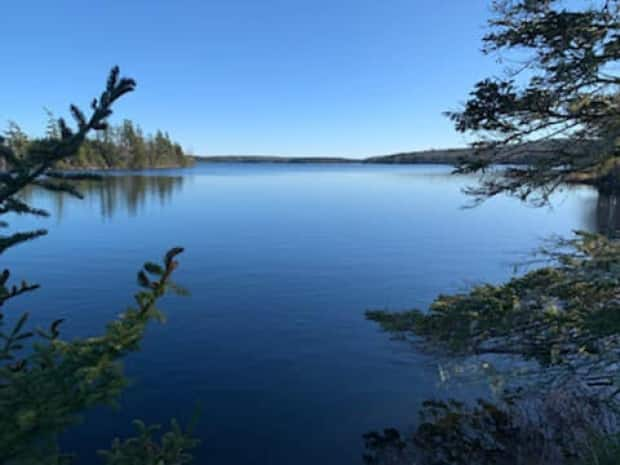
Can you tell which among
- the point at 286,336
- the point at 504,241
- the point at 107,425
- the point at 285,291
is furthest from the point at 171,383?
the point at 504,241

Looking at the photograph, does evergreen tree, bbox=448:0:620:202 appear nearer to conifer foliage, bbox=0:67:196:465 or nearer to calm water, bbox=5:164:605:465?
calm water, bbox=5:164:605:465

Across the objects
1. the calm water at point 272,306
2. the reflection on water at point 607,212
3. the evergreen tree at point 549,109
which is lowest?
the calm water at point 272,306

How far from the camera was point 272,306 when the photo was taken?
534 inches

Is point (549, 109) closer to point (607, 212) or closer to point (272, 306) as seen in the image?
point (272, 306)

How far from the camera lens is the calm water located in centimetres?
769

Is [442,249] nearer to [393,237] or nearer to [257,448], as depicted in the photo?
[393,237]

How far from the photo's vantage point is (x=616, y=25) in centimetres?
509

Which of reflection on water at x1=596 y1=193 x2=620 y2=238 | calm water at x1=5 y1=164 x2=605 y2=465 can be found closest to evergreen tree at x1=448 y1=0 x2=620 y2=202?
calm water at x1=5 y1=164 x2=605 y2=465

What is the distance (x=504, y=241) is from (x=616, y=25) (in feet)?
67.8

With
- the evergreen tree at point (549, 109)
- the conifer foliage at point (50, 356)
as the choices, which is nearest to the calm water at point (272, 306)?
the evergreen tree at point (549, 109)

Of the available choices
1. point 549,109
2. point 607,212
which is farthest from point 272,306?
point 607,212

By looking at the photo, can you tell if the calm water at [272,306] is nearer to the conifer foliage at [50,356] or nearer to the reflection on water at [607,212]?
the reflection on water at [607,212]

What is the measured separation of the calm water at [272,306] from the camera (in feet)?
25.2

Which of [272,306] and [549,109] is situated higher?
[549,109]
